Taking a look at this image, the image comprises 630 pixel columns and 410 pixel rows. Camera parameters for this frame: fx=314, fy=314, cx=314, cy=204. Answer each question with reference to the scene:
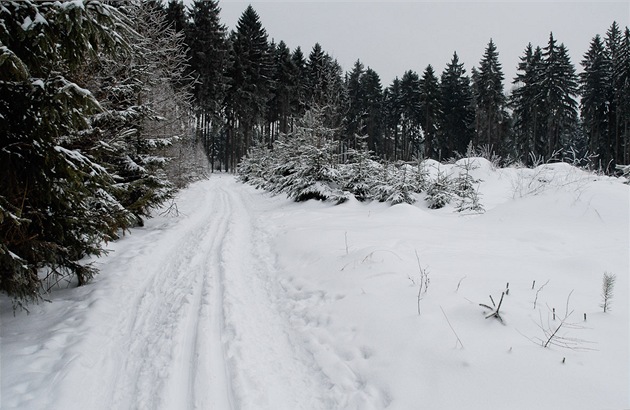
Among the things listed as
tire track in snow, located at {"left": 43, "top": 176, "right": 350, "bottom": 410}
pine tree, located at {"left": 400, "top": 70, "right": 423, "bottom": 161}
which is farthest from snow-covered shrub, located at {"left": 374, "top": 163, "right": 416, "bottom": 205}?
pine tree, located at {"left": 400, "top": 70, "right": 423, "bottom": 161}

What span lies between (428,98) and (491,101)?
805 cm

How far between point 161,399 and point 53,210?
295 cm

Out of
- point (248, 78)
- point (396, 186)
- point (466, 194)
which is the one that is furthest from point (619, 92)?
point (248, 78)

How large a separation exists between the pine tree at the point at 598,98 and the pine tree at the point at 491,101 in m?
8.64

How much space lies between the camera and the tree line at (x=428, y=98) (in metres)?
34.8

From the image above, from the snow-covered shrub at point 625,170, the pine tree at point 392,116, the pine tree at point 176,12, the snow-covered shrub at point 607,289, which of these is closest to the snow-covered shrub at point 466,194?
the snow-covered shrub at point 625,170

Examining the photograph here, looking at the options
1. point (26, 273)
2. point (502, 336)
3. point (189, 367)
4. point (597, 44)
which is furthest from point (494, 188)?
point (597, 44)

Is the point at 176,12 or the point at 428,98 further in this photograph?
the point at 428,98

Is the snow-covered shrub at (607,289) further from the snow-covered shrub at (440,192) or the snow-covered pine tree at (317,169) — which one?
the snow-covered pine tree at (317,169)

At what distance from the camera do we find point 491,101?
138ft

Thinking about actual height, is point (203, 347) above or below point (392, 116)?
below

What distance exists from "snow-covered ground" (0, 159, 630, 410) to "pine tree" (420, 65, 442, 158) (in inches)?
1628

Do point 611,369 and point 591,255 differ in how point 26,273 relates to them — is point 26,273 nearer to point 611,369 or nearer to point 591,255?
point 611,369

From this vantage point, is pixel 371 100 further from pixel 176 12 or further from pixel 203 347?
pixel 203 347
